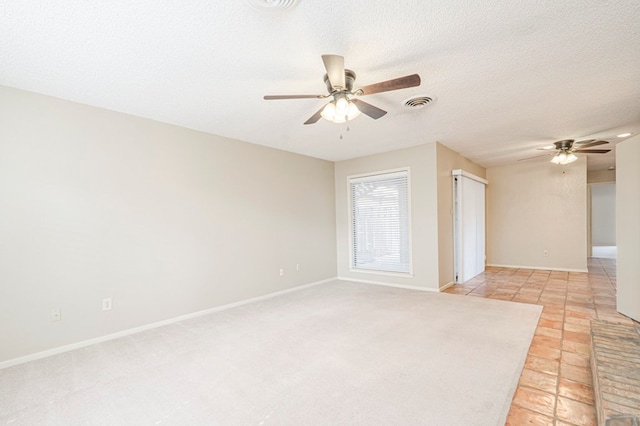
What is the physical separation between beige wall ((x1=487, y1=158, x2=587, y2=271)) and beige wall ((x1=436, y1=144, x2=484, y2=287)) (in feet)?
8.12

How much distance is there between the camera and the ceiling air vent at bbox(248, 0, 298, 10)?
65.7 inches

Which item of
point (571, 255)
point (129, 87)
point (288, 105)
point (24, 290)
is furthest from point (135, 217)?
point (571, 255)

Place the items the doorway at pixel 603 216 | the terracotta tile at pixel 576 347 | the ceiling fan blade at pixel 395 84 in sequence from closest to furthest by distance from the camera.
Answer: the ceiling fan blade at pixel 395 84
the terracotta tile at pixel 576 347
the doorway at pixel 603 216

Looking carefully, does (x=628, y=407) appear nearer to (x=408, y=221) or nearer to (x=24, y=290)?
(x=408, y=221)

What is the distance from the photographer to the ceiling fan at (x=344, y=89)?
6.81 ft

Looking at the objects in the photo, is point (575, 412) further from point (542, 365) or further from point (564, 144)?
point (564, 144)

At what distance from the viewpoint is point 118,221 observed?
330cm

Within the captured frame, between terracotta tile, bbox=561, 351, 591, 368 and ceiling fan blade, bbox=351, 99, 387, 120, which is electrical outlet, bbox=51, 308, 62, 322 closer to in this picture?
ceiling fan blade, bbox=351, 99, 387, 120

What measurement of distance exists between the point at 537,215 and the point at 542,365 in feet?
18.2

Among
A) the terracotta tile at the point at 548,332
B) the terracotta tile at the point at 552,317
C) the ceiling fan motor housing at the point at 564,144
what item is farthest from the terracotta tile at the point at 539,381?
the ceiling fan motor housing at the point at 564,144

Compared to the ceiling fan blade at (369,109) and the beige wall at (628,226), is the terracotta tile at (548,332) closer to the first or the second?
the beige wall at (628,226)

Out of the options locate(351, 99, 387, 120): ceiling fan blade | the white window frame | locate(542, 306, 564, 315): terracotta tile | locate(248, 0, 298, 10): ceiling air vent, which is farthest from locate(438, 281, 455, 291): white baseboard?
locate(248, 0, 298, 10): ceiling air vent

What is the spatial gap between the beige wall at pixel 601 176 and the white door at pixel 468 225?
4.37m

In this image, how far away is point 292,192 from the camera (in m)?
5.35
